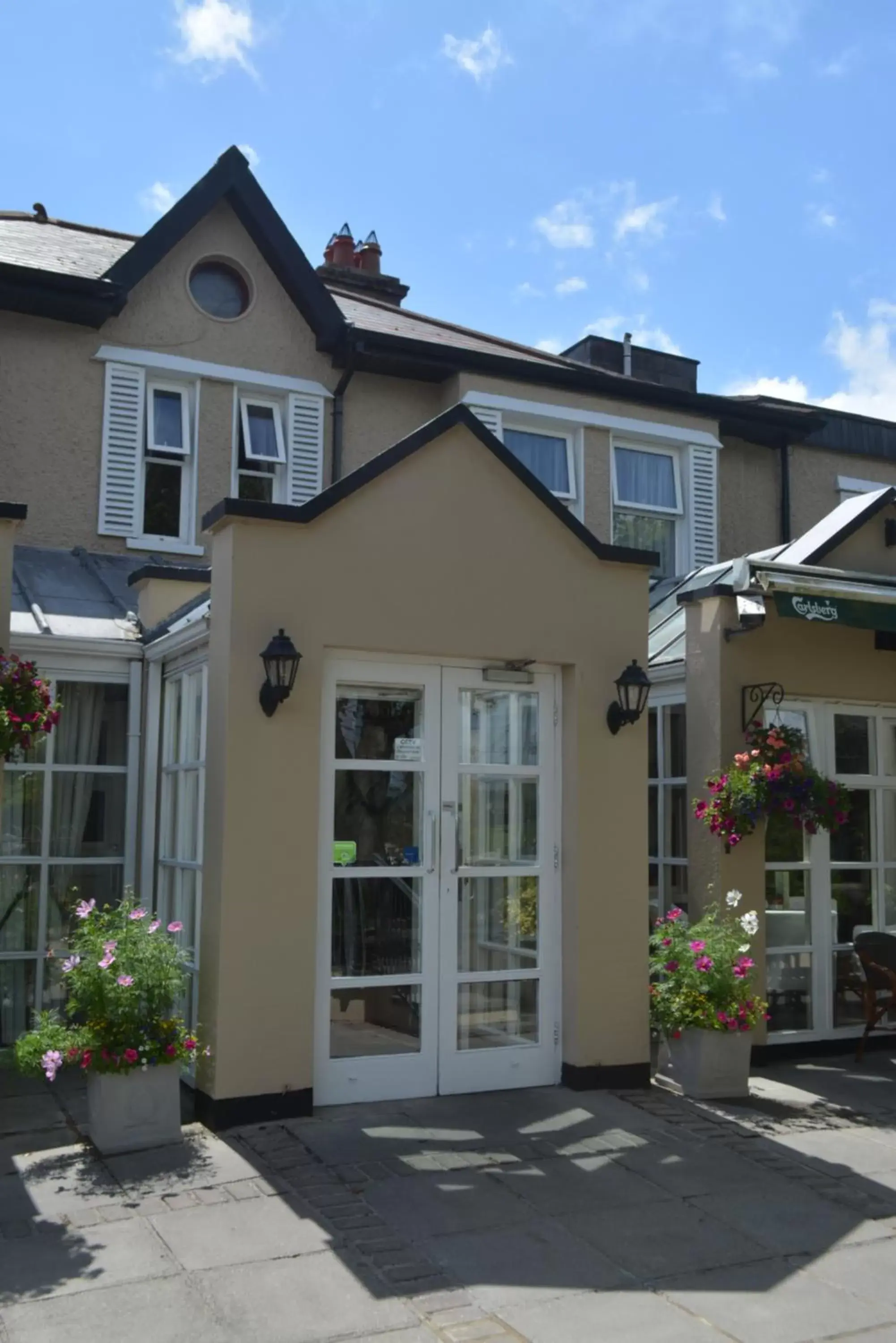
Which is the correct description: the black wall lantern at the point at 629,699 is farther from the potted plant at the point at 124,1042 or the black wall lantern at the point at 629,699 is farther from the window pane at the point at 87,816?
the window pane at the point at 87,816

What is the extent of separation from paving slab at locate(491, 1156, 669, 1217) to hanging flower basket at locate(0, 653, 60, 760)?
3357mm

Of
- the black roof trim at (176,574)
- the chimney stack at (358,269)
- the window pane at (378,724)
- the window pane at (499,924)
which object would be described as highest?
the chimney stack at (358,269)

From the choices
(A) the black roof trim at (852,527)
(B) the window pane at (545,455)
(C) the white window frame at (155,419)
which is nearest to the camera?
(A) the black roof trim at (852,527)

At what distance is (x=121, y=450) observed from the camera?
11031 mm

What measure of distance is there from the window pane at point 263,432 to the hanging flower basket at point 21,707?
5.32 m

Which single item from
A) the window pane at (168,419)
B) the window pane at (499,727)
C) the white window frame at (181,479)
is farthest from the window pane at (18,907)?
the window pane at (168,419)

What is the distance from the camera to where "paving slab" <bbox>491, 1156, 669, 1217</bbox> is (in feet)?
18.7

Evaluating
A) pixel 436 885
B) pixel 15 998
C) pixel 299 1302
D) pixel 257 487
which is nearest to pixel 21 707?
pixel 436 885

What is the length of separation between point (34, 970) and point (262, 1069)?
2667 mm

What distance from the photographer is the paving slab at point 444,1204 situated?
538 centimetres

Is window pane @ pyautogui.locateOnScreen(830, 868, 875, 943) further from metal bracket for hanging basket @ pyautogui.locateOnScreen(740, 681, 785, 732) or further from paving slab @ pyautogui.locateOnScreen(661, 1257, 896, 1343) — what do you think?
paving slab @ pyautogui.locateOnScreen(661, 1257, 896, 1343)

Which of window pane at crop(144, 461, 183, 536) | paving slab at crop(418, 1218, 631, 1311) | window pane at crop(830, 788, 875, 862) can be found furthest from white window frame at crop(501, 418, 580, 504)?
paving slab at crop(418, 1218, 631, 1311)

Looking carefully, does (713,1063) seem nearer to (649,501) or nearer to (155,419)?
(649,501)

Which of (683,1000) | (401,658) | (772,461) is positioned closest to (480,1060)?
(683,1000)
